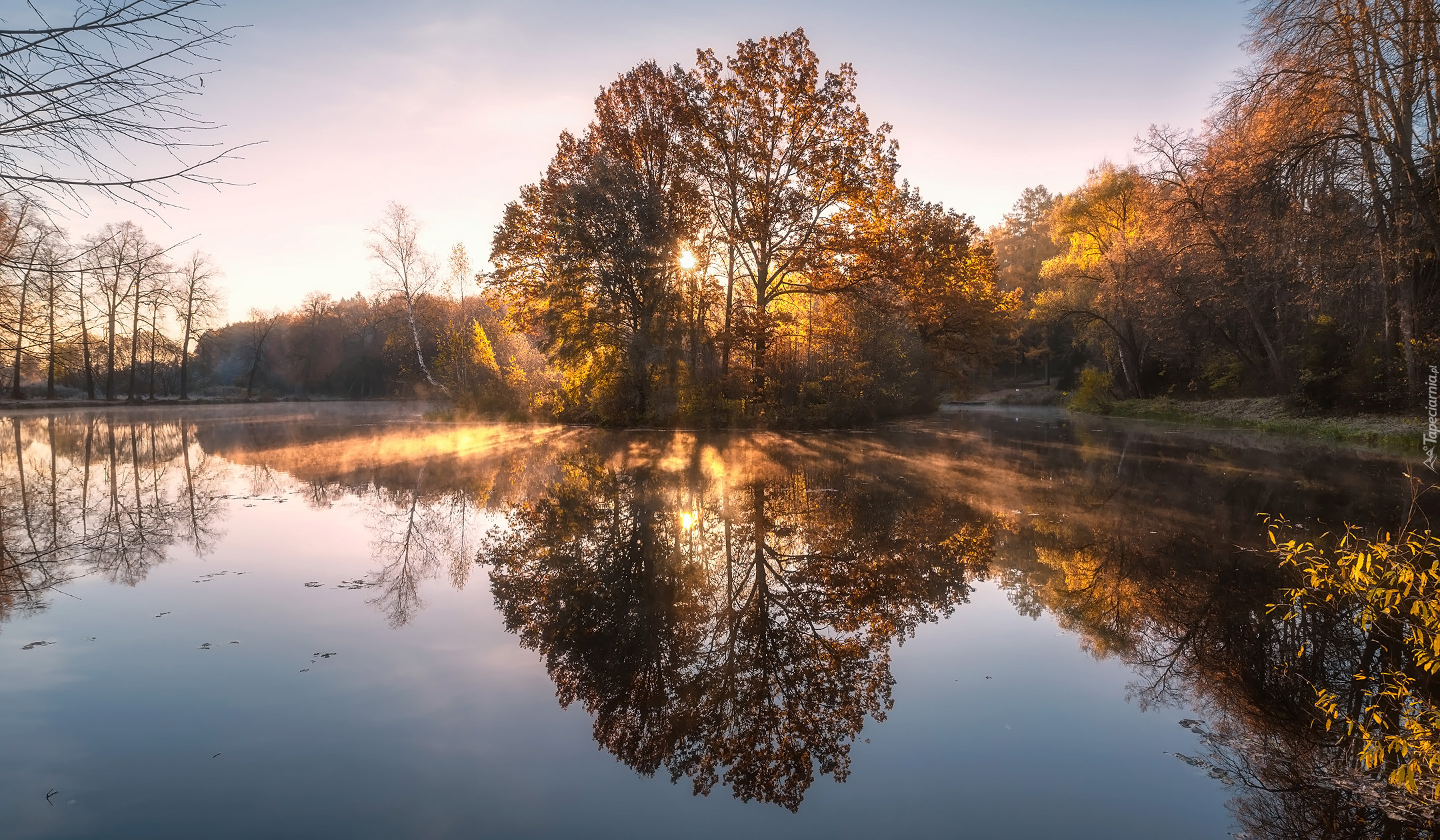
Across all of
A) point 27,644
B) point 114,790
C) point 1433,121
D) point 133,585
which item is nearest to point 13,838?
point 114,790

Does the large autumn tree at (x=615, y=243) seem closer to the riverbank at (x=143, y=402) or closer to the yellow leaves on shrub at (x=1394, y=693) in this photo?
the yellow leaves on shrub at (x=1394, y=693)

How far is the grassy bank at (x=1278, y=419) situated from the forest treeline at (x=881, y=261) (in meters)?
0.63

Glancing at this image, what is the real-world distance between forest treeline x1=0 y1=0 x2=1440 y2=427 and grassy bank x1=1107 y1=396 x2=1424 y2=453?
2.07 ft

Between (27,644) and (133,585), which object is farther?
(133,585)

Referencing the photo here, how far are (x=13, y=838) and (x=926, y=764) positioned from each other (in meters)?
3.34

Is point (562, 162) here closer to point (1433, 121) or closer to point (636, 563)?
point (636, 563)

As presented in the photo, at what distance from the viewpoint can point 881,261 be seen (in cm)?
2120

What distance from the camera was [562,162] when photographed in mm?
23734

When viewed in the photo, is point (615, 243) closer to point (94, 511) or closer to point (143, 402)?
point (94, 511)

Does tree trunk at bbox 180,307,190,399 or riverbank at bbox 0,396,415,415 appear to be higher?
tree trunk at bbox 180,307,190,399

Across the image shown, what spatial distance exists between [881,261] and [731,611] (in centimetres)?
1798

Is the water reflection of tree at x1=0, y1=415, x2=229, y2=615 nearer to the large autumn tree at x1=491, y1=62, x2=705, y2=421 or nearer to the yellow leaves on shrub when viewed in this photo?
the yellow leaves on shrub

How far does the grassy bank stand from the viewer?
15.4 m

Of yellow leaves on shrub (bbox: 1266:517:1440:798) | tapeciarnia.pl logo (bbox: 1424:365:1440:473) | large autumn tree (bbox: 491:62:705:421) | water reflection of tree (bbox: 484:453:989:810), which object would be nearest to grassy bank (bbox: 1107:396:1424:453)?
tapeciarnia.pl logo (bbox: 1424:365:1440:473)
